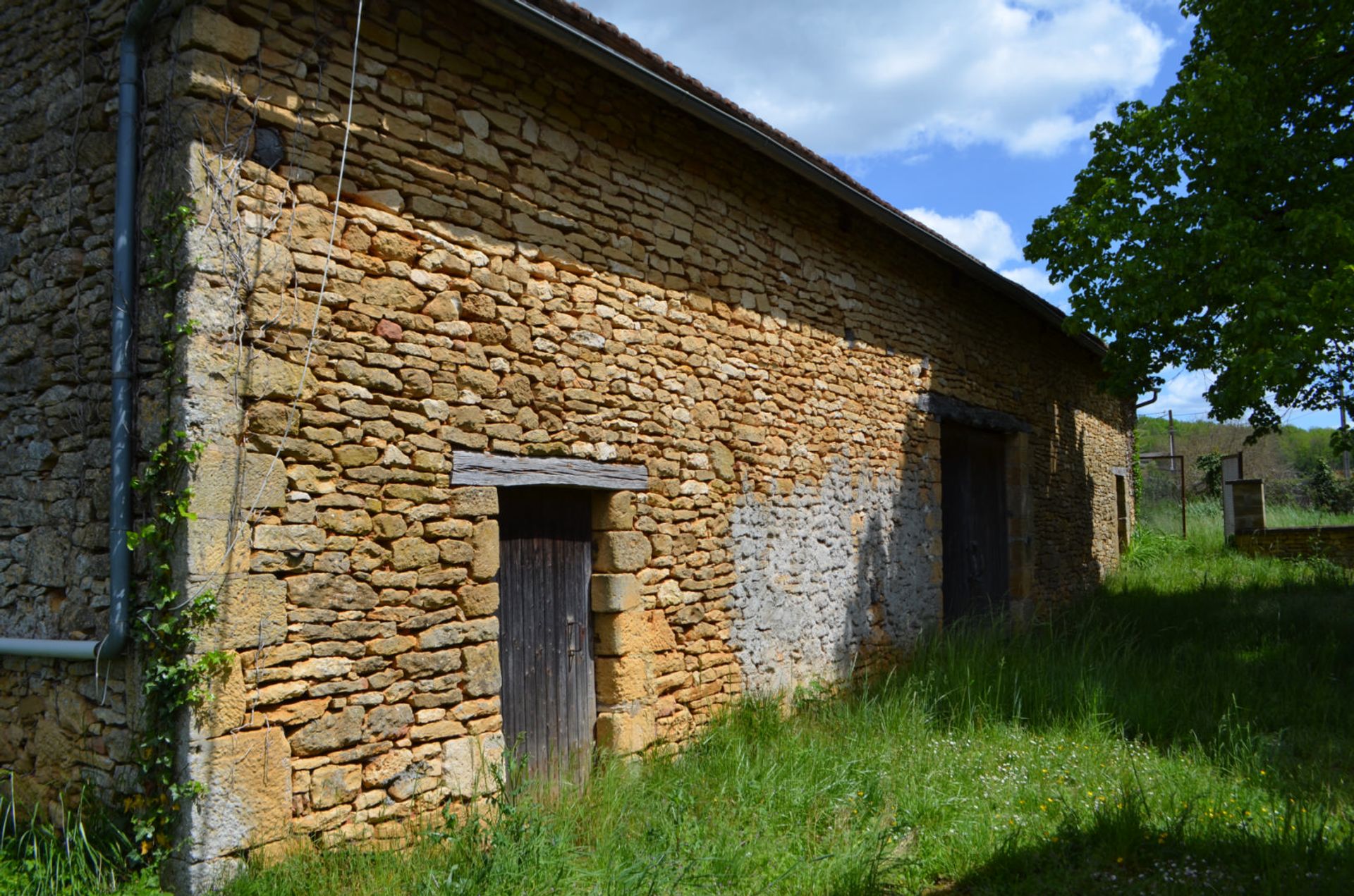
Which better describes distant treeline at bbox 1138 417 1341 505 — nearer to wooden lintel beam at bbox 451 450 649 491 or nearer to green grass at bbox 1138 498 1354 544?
green grass at bbox 1138 498 1354 544

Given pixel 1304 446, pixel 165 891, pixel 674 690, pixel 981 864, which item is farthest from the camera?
pixel 1304 446

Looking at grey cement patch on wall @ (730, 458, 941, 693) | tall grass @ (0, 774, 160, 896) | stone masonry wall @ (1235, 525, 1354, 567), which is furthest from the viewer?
stone masonry wall @ (1235, 525, 1354, 567)

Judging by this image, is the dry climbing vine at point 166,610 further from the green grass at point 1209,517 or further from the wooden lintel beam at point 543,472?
the green grass at point 1209,517

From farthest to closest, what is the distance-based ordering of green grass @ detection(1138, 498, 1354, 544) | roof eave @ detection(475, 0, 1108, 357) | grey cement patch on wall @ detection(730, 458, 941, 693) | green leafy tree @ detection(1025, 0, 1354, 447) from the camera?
green grass @ detection(1138, 498, 1354, 544)
green leafy tree @ detection(1025, 0, 1354, 447)
grey cement patch on wall @ detection(730, 458, 941, 693)
roof eave @ detection(475, 0, 1108, 357)

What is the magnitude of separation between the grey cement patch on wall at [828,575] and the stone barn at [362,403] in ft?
0.26

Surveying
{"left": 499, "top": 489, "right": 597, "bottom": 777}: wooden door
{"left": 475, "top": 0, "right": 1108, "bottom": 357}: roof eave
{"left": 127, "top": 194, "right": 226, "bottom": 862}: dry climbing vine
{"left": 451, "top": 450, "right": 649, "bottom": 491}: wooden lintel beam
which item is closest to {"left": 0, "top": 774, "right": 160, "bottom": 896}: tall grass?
{"left": 127, "top": 194, "right": 226, "bottom": 862}: dry climbing vine

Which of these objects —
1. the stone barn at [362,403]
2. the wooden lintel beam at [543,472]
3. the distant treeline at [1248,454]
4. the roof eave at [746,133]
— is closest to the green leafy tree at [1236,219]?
the roof eave at [746,133]

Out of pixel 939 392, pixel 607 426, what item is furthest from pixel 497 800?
pixel 939 392

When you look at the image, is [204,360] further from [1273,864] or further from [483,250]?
[1273,864]

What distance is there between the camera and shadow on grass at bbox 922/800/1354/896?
148 inches

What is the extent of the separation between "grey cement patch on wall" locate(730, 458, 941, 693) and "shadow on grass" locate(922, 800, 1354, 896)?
2.46 meters

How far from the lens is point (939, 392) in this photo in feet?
29.3

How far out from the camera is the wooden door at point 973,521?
9.34m

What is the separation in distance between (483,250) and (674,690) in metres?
2.89
